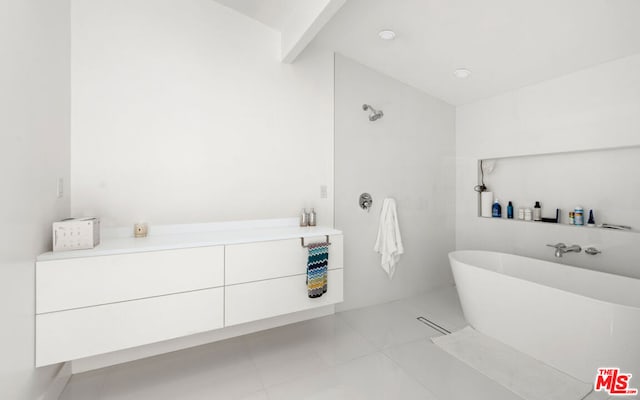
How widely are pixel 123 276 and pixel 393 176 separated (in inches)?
101

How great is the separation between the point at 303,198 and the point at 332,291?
0.88m

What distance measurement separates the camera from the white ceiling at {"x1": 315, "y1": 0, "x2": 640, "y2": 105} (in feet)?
6.25

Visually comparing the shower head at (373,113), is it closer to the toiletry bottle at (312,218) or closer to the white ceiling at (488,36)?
the white ceiling at (488,36)

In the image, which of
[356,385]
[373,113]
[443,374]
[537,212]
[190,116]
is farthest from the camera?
[373,113]

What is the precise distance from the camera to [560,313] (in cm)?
189

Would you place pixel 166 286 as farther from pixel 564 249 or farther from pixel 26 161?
pixel 564 249

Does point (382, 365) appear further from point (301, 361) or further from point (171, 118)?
point (171, 118)

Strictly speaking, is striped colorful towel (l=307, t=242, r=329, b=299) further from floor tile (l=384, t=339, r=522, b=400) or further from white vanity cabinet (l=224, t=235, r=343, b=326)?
floor tile (l=384, t=339, r=522, b=400)

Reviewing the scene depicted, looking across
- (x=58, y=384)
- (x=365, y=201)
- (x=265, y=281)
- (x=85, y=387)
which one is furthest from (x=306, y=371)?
(x=365, y=201)

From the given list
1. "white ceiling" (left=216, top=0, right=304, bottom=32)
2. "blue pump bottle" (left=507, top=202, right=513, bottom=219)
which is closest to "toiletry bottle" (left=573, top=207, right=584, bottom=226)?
"blue pump bottle" (left=507, top=202, right=513, bottom=219)

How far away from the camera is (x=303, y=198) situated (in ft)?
8.67

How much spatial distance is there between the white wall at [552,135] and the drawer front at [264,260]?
7.34 feet

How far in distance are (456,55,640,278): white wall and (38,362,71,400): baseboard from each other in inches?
153

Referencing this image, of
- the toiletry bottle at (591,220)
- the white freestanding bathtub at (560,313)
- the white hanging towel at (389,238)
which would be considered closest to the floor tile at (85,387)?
the white hanging towel at (389,238)
